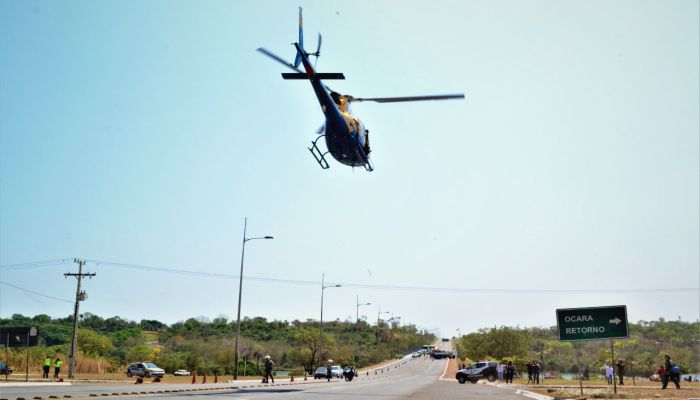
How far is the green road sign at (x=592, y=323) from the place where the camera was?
70.6ft

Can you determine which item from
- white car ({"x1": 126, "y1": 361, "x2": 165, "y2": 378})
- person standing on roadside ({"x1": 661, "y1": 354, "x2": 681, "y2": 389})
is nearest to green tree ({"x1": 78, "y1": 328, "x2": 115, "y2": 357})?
white car ({"x1": 126, "y1": 361, "x2": 165, "y2": 378})

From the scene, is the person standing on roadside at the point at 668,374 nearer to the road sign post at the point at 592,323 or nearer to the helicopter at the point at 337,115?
the road sign post at the point at 592,323

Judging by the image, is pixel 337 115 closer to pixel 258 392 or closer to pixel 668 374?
pixel 258 392

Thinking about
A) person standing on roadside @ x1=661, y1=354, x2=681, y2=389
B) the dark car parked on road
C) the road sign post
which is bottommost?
the dark car parked on road

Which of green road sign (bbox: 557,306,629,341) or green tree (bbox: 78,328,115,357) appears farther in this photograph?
green tree (bbox: 78,328,115,357)

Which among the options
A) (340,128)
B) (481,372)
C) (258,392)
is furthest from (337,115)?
(481,372)

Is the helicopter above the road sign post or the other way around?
above

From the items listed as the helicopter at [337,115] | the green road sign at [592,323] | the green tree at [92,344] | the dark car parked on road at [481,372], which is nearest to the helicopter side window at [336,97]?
the helicopter at [337,115]

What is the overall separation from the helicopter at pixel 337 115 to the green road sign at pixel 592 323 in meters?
9.89

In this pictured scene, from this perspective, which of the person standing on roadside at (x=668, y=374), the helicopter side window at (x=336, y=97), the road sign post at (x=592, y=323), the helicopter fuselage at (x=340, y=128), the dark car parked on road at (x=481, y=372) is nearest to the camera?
the road sign post at (x=592, y=323)

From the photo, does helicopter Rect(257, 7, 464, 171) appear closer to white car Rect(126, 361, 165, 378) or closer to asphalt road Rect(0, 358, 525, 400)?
asphalt road Rect(0, 358, 525, 400)

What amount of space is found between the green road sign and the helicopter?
989 cm

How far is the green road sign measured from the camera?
847 inches

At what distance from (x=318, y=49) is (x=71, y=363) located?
37385mm
